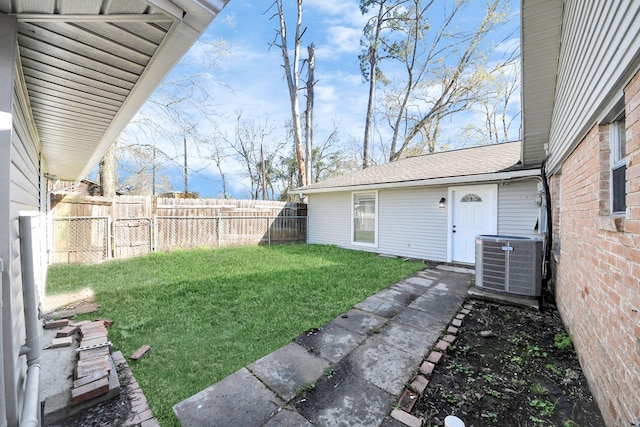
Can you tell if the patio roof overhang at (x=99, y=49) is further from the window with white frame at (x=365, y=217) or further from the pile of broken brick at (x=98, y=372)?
the window with white frame at (x=365, y=217)

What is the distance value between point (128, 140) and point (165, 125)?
1970mm

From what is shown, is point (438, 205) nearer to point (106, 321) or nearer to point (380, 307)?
point (380, 307)

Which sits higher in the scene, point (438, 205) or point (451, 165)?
point (451, 165)

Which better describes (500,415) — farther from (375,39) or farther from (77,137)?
(375,39)

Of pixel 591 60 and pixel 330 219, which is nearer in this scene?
pixel 591 60

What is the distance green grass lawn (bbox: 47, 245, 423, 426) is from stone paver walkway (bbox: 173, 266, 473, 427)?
206 mm

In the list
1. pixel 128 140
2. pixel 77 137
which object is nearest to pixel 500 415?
pixel 77 137

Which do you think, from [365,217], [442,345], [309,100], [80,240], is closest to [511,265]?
[442,345]

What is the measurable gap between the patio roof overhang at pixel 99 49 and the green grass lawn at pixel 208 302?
234 cm

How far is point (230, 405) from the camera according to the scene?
1916 millimetres

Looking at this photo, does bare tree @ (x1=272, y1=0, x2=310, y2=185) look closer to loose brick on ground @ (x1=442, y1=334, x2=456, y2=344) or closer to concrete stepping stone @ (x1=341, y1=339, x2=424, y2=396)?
loose brick on ground @ (x1=442, y1=334, x2=456, y2=344)

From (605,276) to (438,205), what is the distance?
17.3 feet

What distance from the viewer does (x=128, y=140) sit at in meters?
9.02

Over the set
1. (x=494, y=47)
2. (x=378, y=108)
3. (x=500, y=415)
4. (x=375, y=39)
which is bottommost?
(x=500, y=415)
